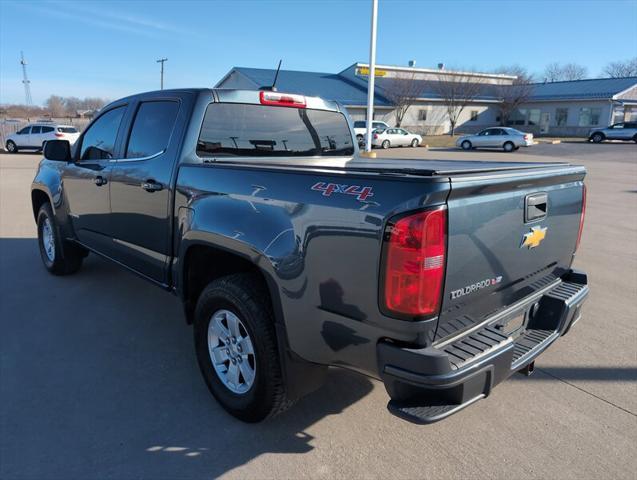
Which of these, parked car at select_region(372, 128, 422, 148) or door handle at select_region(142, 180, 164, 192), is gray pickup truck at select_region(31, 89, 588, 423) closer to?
door handle at select_region(142, 180, 164, 192)

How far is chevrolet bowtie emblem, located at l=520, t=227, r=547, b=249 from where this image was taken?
2.54 m

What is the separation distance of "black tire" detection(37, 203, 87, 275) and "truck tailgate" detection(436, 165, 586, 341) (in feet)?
15.1

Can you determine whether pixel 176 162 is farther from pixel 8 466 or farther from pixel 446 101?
pixel 446 101

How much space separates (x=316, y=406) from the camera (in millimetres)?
3113

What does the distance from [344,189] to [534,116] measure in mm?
54600

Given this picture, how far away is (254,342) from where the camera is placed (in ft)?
8.73

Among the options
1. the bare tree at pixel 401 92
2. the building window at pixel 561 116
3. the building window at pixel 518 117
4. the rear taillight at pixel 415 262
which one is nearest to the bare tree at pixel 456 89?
the bare tree at pixel 401 92

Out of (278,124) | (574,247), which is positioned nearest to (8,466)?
(278,124)

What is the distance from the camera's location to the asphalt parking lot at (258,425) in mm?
2559

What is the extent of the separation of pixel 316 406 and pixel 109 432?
127 cm

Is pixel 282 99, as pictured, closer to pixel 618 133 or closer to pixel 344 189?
pixel 344 189

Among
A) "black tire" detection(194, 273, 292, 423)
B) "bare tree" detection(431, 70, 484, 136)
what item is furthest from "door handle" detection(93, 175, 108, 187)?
"bare tree" detection(431, 70, 484, 136)

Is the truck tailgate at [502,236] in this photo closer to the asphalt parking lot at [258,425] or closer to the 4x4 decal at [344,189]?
the 4x4 decal at [344,189]

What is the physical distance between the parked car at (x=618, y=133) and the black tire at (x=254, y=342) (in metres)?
43.3
